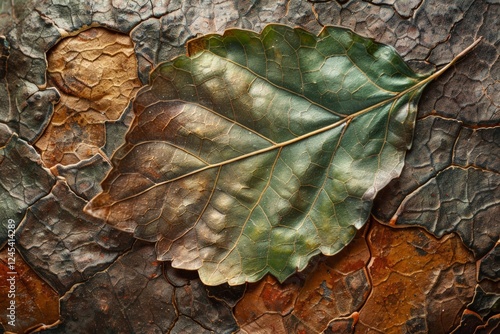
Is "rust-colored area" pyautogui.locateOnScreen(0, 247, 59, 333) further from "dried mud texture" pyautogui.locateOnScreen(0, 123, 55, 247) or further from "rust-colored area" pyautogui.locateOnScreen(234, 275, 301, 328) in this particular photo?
"rust-colored area" pyautogui.locateOnScreen(234, 275, 301, 328)

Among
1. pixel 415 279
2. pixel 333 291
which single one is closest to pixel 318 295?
pixel 333 291

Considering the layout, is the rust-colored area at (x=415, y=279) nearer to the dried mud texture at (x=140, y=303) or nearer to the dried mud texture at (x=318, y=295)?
the dried mud texture at (x=318, y=295)

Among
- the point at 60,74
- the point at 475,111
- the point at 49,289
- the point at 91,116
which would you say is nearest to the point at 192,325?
the point at 49,289

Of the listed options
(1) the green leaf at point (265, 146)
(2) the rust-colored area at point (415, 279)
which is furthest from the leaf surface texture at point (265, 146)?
(2) the rust-colored area at point (415, 279)

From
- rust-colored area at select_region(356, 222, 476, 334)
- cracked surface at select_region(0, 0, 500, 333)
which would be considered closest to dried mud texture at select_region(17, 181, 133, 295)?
cracked surface at select_region(0, 0, 500, 333)

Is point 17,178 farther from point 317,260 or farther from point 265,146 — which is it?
point 317,260

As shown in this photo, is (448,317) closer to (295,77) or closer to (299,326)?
(299,326)
